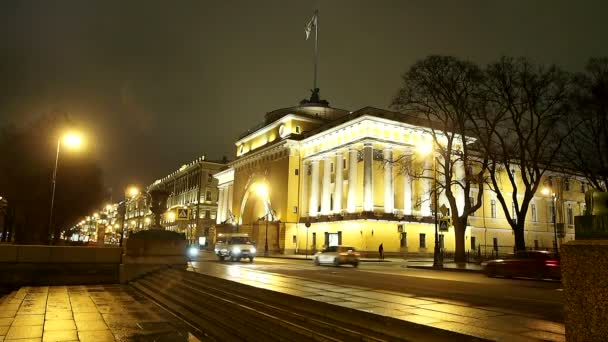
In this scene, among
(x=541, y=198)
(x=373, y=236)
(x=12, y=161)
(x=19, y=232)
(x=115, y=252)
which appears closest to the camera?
(x=115, y=252)

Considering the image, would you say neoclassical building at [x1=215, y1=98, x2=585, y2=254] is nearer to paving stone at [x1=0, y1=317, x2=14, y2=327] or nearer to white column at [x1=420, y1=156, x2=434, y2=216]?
white column at [x1=420, y1=156, x2=434, y2=216]

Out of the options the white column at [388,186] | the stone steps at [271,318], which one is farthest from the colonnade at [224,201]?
the stone steps at [271,318]

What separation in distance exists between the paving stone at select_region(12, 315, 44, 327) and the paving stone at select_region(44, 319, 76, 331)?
0.86 ft

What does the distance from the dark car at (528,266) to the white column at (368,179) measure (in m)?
28.6

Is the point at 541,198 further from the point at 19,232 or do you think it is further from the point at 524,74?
the point at 19,232

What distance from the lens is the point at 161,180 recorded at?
474 ft

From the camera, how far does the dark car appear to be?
22031 millimetres

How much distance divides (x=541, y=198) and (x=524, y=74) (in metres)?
46.2

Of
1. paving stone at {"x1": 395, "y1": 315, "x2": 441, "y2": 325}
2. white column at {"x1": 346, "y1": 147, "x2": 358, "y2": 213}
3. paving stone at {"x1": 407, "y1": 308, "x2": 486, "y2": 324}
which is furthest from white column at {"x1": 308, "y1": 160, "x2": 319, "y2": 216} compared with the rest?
paving stone at {"x1": 395, "y1": 315, "x2": 441, "y2": 325}

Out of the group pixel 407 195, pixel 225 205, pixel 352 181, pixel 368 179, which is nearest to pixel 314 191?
pixel 352 181

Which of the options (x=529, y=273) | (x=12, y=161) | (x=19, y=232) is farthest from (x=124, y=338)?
(x=19, y=232)

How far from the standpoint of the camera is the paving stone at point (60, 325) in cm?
1044

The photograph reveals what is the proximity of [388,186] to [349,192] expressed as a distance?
4787 millimetres

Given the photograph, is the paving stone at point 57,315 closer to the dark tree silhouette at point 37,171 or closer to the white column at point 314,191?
the dark tree silhouette at point 37,171
